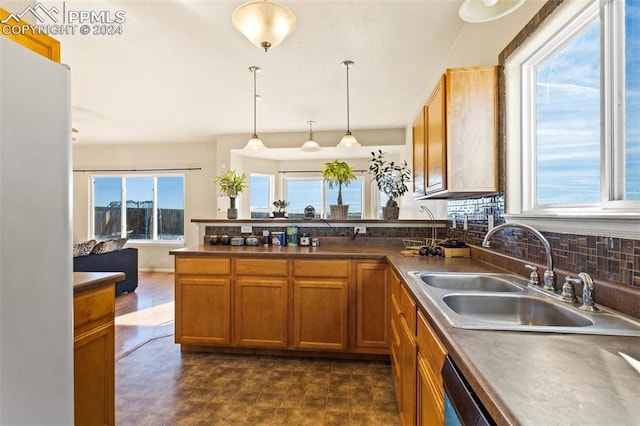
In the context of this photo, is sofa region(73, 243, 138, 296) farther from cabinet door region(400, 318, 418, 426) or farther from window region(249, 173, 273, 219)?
cabinet door region(400, 318, 418, 426)

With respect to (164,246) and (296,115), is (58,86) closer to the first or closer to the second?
(296,115)

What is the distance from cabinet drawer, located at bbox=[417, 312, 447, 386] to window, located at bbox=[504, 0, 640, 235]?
28.8 inches

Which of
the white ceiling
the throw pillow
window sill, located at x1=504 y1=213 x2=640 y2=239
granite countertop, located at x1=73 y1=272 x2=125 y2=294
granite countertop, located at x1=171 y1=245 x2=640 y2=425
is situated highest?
the white ceiling

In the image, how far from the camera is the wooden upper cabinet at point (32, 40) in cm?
141

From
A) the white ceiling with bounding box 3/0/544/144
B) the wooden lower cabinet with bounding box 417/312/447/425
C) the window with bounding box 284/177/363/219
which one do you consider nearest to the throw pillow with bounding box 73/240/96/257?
the white ceiling with bounding box 3/0/544/144

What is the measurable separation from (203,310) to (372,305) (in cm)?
142

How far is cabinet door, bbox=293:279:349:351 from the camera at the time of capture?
2.59 meters

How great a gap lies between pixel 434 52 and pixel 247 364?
318cm

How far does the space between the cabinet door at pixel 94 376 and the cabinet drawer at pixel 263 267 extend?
3.65ft

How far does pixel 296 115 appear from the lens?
4.82 m

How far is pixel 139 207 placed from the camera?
6887 mm

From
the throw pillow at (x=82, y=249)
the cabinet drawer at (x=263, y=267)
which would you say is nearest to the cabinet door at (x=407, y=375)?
the cabinet drawer at (x=263, y=267)

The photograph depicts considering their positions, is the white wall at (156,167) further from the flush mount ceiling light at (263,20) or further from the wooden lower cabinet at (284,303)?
the flush mount ceiling light at (263,20)

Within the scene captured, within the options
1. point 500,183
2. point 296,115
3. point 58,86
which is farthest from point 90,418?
point 296,115
